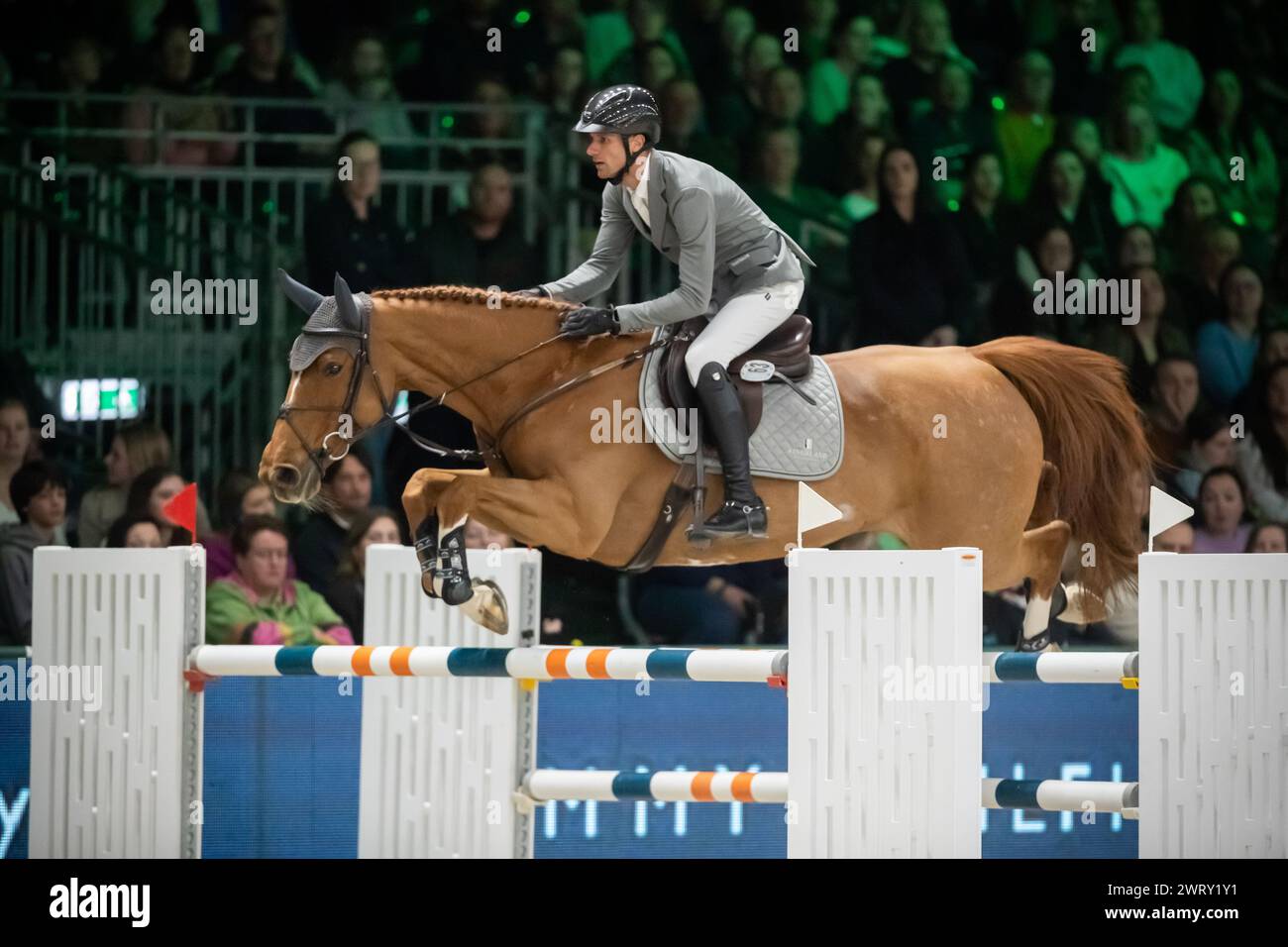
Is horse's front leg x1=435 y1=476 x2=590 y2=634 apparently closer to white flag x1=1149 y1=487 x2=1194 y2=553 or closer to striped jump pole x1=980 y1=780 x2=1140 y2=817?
striped jump pole x1=980 y1=780 x2=1140 y2=817

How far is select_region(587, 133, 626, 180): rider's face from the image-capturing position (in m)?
5.16

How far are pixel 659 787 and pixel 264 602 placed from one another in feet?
6.74

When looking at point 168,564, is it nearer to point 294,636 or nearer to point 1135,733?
point 294,636

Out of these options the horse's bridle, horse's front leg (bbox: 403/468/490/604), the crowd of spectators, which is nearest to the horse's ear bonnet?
the horse's bridle

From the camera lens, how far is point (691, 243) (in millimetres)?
5160

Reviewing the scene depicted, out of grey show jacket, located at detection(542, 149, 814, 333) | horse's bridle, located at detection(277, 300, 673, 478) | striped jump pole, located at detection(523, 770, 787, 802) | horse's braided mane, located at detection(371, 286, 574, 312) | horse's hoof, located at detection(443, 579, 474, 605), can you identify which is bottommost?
striped jump pole, located at detection(523, 770, 787, 802)

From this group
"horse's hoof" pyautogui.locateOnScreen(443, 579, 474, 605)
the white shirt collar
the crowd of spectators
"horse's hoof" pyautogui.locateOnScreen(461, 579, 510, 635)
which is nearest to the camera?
"horse's hoof" pyautogui.locateOnScreen(443, 579, 474, 605)

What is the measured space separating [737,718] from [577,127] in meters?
2.27

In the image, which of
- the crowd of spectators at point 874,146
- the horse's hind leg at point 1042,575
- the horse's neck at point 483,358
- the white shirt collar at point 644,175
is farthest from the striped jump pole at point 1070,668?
the crowd of spectators at point 874,146

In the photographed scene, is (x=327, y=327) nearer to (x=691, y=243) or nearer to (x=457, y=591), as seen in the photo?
(x=457, y=591)

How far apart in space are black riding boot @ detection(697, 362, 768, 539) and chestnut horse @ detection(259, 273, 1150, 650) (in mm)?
118

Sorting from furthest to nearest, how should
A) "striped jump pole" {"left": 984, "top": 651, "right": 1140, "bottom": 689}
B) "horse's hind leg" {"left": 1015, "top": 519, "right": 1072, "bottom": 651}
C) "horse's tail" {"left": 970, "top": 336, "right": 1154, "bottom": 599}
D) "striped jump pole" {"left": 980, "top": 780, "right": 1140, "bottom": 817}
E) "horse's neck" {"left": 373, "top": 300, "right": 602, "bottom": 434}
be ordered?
"horse's tail" {"left": 970, "top": 336, "right": 1154, "bottom": 599} → "horse's hind leg" {"left": 1015, "top": 519, "right": 1072, "bottom": 651} → "horse's neck" {"left": 373, "top": 300, "right": 602, "bottom": 434} → "striped jump pole" {"left": 980, "top": 780, "right": 1140, "bottom": 817} → "striped jump pole" {"left": 984, "top": 651, "right": 1140, "bottom": 689}

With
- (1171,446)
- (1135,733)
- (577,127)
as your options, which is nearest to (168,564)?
(577,127)

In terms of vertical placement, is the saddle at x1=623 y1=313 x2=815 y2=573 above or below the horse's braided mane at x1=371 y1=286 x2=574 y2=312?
below
